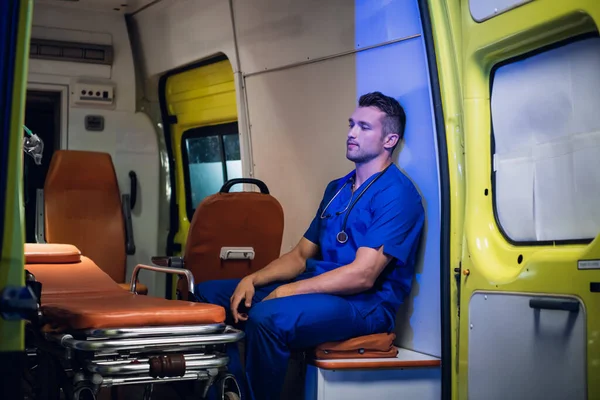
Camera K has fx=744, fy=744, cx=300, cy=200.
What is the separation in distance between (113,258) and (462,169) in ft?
11.7

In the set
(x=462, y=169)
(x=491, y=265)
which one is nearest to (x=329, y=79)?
(x=462, y=169)

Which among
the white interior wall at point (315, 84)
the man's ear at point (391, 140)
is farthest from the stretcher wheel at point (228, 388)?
the man's ear at point (391, 140)

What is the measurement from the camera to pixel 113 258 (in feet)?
19.5

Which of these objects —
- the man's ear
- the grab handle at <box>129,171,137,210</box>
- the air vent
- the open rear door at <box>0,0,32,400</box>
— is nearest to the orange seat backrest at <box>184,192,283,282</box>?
the man's ear

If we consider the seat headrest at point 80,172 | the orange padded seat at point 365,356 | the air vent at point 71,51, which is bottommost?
the orange padded seat at point 365,356

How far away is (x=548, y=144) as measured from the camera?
2.73 metres

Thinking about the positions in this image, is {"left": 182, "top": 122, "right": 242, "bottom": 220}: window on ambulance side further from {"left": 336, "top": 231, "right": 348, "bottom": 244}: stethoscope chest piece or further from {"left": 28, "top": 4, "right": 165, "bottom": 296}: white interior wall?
{"left": 336, "top": 231, "right": 348, "bottom": 244}: stethoscope chest piece

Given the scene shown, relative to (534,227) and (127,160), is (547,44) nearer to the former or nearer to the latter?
(534,227)

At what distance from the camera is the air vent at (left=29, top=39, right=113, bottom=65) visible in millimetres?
6445

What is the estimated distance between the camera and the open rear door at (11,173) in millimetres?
1885

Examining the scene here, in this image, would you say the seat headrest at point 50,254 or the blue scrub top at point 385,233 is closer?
the blue scrub top at point 385,233

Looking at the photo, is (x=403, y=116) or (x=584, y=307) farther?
(x=403, y=116)

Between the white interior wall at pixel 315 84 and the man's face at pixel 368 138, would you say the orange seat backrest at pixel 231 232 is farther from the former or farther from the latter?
the man's face at pixel 368 138

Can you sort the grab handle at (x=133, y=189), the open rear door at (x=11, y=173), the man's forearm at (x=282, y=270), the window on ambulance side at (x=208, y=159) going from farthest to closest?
1. the grab handle at (x=133, y=189)
2. the window on ambulance side at (x=208, y=159)
3. the man's forearm at (x=282, y=270)
4. the open rear door at (x=11, y=173)
